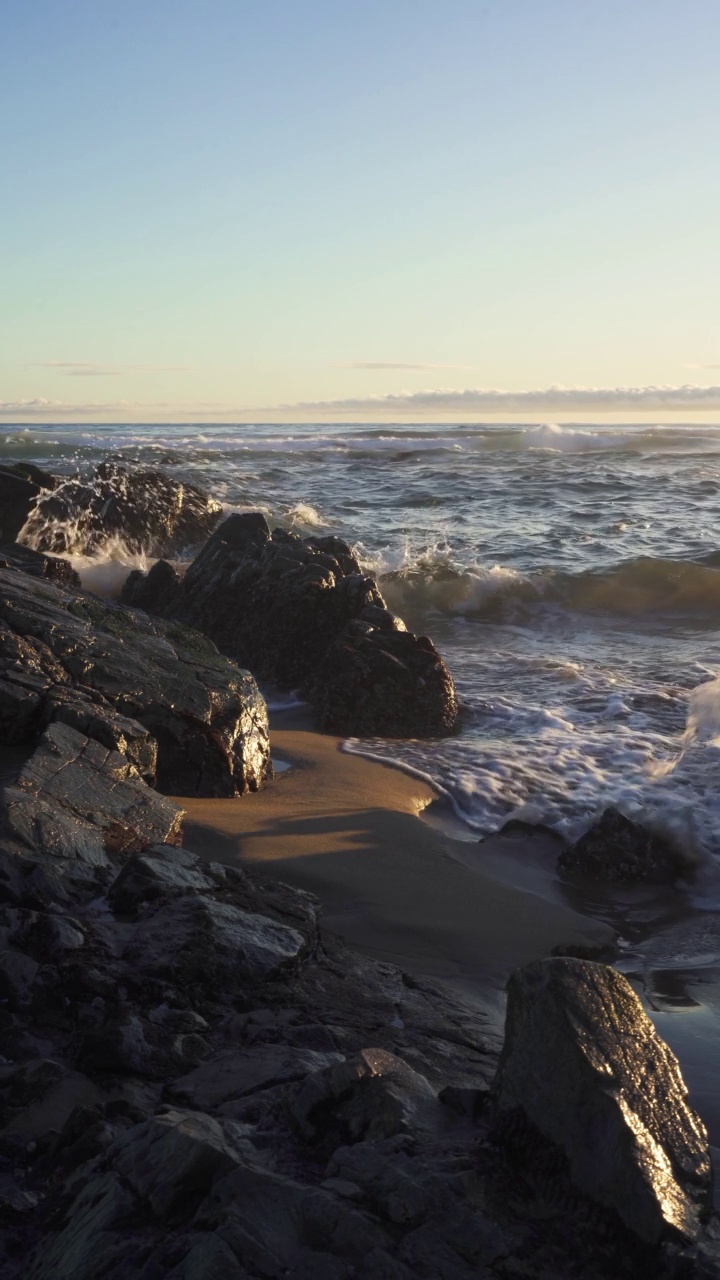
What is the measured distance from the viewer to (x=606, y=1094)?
2123 mm

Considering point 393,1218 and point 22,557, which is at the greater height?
point 22,557

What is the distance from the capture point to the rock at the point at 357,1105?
2.25 metres

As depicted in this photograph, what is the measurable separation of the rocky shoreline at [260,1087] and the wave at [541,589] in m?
7.33

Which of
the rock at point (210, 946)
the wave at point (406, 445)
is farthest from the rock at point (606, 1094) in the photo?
the wave at point (406, 445)

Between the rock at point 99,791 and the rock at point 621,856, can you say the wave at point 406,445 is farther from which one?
the rock at point 99,791

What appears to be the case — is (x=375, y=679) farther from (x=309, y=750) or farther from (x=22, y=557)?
(x=22, y=557)

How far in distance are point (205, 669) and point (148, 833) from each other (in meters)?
1.69

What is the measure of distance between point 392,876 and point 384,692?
267cm

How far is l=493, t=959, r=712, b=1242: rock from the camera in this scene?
79.1 inches

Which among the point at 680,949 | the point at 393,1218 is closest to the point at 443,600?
the point at 680,949

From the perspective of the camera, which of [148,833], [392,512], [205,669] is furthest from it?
[392,512]

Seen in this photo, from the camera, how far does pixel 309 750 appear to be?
21.4ft

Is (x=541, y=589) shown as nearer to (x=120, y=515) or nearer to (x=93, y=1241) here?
(x=120, y=515)

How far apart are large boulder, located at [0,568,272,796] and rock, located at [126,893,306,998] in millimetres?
1436
